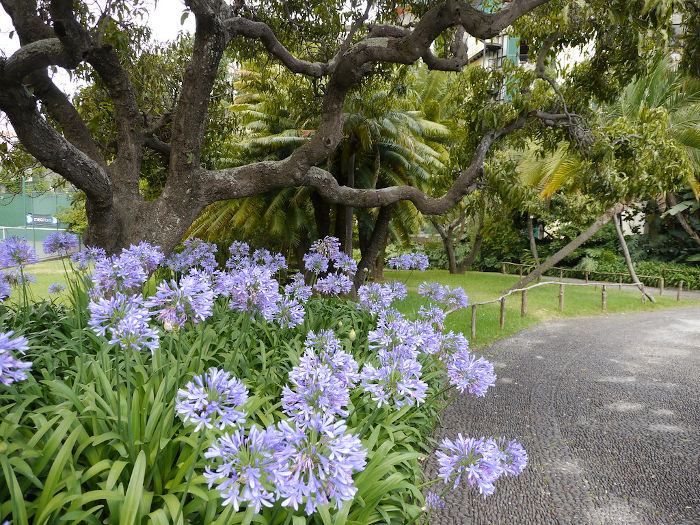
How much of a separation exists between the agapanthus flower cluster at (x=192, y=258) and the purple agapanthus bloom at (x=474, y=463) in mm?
3210

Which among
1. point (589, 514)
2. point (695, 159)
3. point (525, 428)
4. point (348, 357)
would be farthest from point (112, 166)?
point (695, 159)

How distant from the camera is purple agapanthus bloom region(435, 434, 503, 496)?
168cm

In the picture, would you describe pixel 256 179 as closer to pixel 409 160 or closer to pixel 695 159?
pixel 409 160

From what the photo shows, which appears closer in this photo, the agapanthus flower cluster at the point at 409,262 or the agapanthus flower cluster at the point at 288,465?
the agapanthus flower cluster at the point at 288,465

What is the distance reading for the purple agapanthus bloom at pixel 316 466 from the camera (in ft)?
3.98

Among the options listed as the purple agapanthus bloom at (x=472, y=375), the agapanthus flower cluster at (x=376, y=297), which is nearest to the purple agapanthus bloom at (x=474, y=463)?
the purple agapanthus bloom at (x=472, y=375)

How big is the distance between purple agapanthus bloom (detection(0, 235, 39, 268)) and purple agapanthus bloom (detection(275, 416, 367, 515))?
11.1 feet

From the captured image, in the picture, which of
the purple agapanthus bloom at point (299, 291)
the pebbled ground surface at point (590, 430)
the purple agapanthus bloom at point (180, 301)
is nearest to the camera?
the purple agapanthus bloom at point (180, 301)

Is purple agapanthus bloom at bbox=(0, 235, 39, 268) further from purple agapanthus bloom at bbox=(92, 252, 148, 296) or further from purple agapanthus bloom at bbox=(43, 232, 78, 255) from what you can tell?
purple agapanthus bloom at bbox=(92, 252, 148, 296)

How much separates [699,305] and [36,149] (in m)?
15.9

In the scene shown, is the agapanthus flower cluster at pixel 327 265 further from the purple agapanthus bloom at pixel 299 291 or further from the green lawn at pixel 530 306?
the green lawn at pixel 530 306

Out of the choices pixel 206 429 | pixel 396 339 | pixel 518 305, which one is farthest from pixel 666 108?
pixel 206 429

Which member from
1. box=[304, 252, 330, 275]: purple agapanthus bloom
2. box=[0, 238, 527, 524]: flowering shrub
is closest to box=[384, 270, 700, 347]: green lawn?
box=[304, 252, 330, 275]: purple agapanthus bloom

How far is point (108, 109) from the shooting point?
22.3ft
